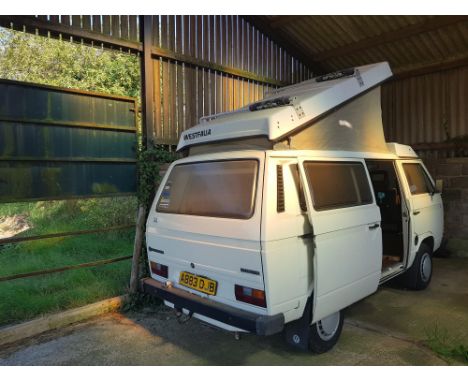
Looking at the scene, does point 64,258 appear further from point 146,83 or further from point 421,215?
point 421,215

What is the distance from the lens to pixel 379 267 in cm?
391

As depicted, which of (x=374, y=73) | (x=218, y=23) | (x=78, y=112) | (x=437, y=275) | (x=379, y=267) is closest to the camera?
(x=379, y=267)

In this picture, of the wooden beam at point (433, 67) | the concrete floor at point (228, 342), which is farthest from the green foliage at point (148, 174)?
the wooden beam at point (433, 67)

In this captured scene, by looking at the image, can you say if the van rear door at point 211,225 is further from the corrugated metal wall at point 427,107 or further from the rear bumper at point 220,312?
the corrugated metal wall at point 427,107

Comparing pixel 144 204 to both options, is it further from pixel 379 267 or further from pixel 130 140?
pixel 379 267

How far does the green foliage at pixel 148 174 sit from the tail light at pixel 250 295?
8.87 feet

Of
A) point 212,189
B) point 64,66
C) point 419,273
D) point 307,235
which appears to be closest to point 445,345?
point 419,273

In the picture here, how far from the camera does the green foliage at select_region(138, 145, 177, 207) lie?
528 centimetres

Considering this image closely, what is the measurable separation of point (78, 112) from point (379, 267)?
408 centimetres

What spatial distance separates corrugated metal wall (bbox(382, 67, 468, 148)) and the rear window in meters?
6.41

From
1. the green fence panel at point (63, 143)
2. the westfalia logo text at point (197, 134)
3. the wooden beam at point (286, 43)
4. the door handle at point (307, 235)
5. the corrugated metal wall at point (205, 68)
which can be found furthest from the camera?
the wooden beam at point (286, 43)

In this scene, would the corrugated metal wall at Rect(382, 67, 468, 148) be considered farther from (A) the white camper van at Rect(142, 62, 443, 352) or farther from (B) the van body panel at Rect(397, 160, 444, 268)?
(A) the white camper van at Rect(142, 62, 443, 352)

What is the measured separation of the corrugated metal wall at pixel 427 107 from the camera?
7.59m

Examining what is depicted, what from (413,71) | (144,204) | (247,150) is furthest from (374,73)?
(413,71)
